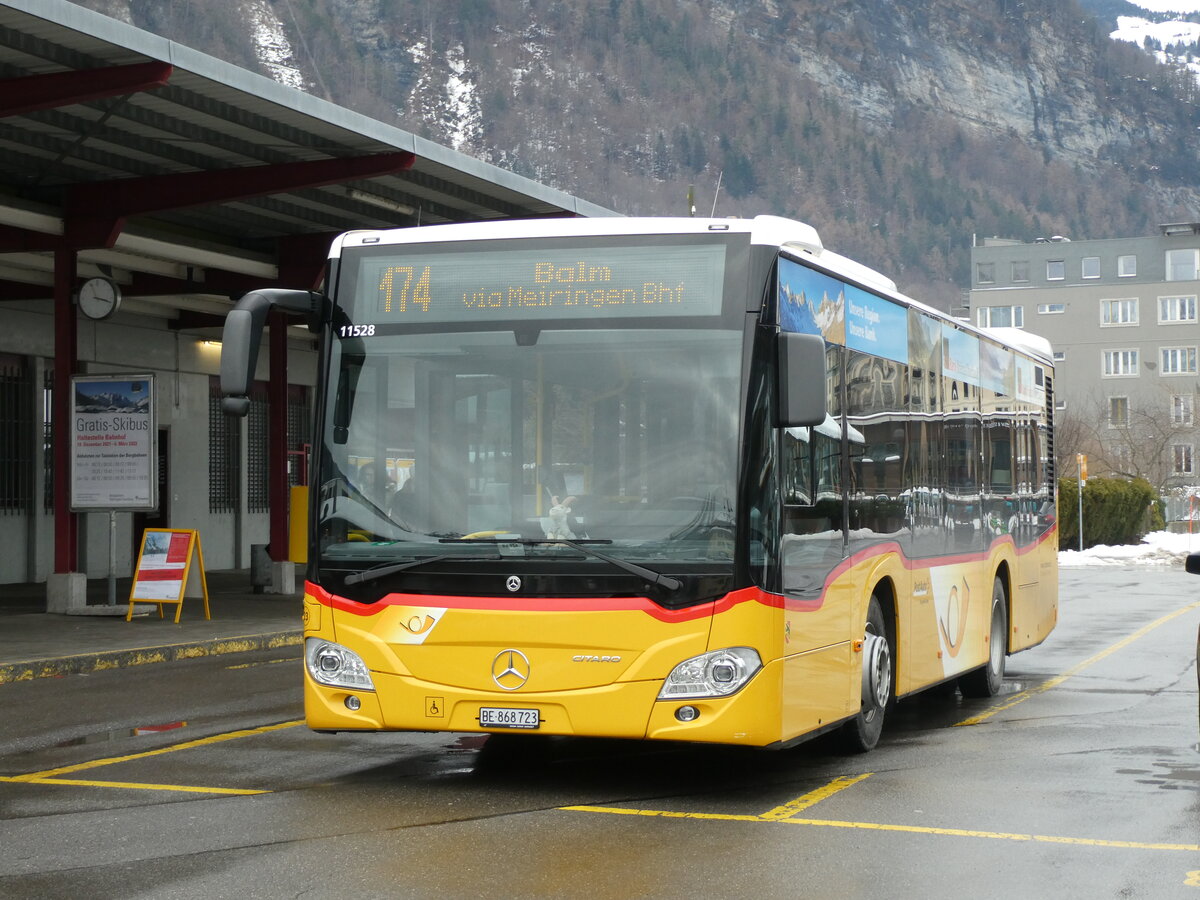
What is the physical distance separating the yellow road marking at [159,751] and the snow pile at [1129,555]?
31503 millimetres

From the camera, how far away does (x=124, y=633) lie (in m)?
17.6

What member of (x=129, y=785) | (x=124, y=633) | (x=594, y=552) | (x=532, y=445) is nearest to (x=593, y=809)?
(x=594, y=552)

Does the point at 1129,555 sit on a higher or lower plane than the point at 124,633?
lower

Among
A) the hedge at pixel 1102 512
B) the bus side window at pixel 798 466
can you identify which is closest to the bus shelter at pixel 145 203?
the bus side window at pixel 798 466

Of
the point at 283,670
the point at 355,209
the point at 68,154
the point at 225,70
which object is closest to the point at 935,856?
the point at 283,670

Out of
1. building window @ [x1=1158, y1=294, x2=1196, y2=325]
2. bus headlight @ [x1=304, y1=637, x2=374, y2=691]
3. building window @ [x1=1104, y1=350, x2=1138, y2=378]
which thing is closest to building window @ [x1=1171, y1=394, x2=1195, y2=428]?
building window @ [x1=1104, y1=350, x2=1138, y2=378]

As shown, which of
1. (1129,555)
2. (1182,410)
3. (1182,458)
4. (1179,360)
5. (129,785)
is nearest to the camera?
(129,785)

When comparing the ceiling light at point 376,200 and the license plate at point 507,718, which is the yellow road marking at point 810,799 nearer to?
the license plate at point 507,718

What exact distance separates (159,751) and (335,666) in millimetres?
2206

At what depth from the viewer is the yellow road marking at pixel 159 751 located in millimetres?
9070

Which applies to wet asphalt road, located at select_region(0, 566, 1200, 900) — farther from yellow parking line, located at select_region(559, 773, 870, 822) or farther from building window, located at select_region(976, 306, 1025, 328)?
building window, located at select_region(976, 306, 1025, 328)

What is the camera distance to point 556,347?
8125 millimetres

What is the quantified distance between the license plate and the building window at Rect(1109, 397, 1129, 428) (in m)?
98.4

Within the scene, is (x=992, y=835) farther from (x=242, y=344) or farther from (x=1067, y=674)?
(x=1067, y=674)
